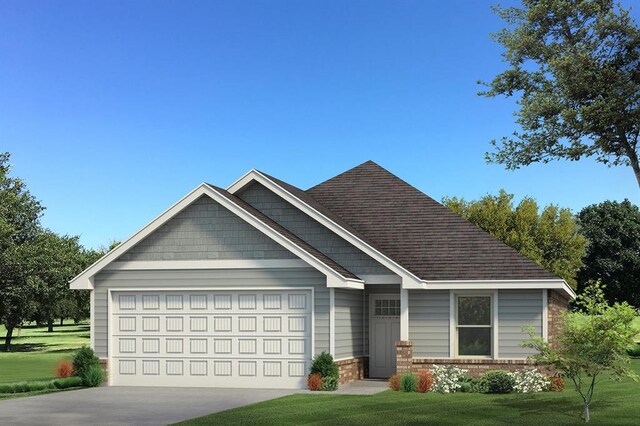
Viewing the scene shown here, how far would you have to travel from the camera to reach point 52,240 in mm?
59031

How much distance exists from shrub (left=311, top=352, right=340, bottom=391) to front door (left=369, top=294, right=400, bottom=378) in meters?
4.10

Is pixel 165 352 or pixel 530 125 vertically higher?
pixel 530 125

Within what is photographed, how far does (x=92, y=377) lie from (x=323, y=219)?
8.28 meters

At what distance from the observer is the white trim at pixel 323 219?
26.0 m

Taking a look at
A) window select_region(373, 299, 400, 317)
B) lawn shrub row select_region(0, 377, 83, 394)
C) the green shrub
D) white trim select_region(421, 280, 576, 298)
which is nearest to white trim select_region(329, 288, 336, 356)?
the green shrub

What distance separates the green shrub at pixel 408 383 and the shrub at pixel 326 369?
1847 mm

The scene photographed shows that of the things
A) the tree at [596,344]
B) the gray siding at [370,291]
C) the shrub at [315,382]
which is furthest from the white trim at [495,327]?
the tree at [596,344]

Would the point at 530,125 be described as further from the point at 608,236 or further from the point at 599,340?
the point at 608,236

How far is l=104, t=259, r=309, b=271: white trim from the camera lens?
83.3 ft

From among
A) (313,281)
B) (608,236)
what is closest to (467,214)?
(608,236)

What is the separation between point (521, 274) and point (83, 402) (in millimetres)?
13023

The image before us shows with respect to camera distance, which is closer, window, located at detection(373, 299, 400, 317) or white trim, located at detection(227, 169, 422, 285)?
white trim, located at detection(227, 169, 422, 285)

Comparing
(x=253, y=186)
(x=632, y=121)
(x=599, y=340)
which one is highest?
(x=632, y=121)

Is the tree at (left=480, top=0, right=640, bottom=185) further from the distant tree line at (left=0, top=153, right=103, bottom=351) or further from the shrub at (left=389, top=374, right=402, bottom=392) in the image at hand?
the distant tree line at (left=0, top=153, right=103, bottom=351)
